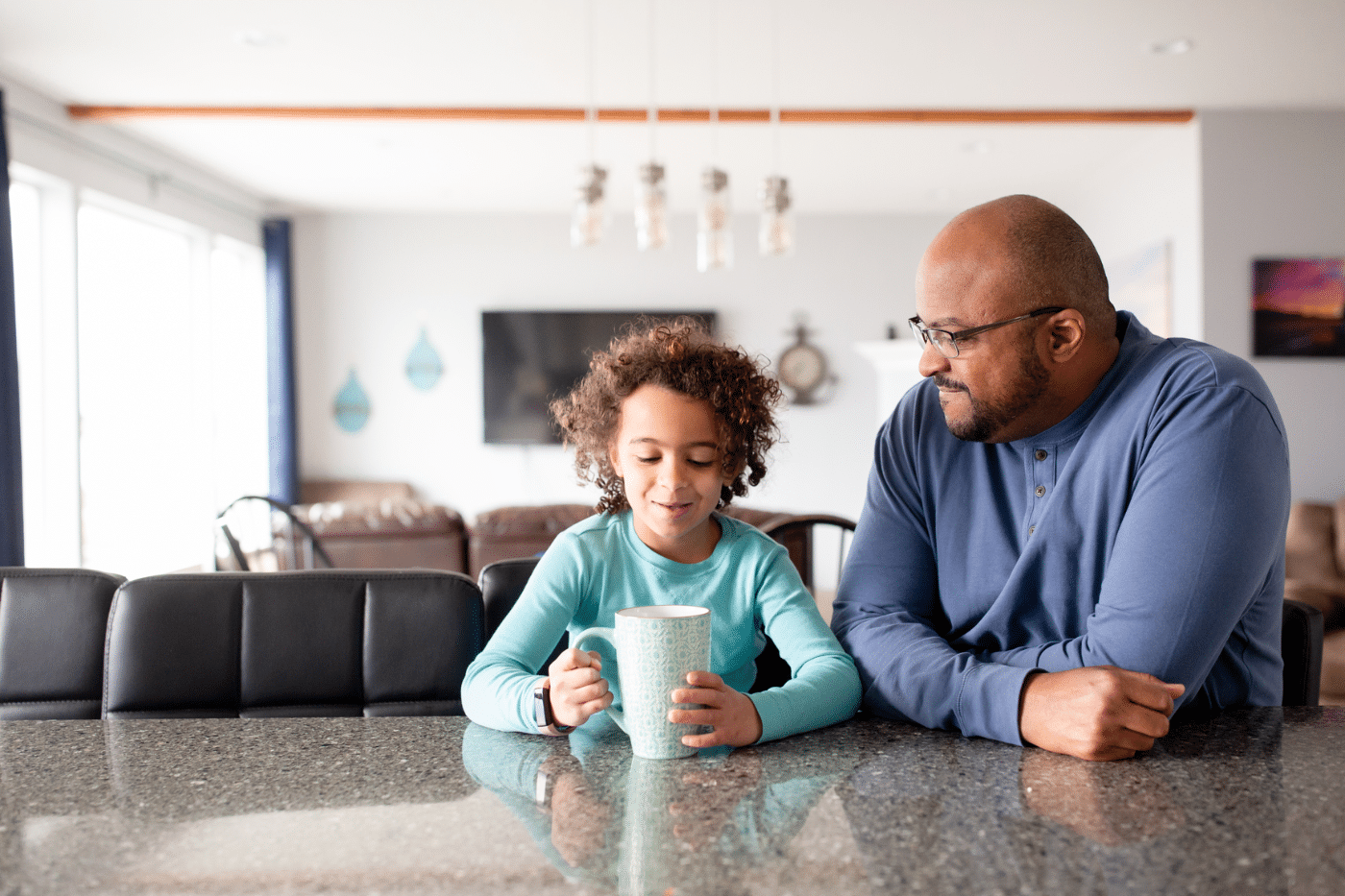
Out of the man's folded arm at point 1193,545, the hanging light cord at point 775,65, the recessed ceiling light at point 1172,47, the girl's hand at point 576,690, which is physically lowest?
the girl's hand at point 576,690

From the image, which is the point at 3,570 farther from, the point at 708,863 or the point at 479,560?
the point at 479,560

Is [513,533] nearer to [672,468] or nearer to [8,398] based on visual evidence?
[672,468]

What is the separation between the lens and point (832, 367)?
689cm

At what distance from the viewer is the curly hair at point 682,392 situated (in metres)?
1.05

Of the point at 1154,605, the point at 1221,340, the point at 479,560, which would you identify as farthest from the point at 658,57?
the point at 1154,605

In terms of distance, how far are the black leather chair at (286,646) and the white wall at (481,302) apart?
564 centimetres

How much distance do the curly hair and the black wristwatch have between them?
0.34m

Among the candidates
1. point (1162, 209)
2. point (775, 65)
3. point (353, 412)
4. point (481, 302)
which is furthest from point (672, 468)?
point (353, 412)

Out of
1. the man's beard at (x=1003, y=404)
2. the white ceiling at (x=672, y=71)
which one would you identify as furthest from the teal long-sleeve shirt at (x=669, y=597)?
the white ceiling at (x=672, y=71)

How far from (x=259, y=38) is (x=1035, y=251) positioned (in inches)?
138

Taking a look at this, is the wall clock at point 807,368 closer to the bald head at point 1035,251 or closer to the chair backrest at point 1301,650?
the chair backrest at point 1301,650

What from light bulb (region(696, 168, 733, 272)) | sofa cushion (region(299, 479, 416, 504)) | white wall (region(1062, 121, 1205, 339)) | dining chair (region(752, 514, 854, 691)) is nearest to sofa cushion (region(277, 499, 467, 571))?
dining chair (region(752, 514, 854, 691))

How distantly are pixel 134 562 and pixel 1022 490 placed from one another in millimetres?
5495

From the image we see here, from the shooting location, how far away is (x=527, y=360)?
22.3ft
